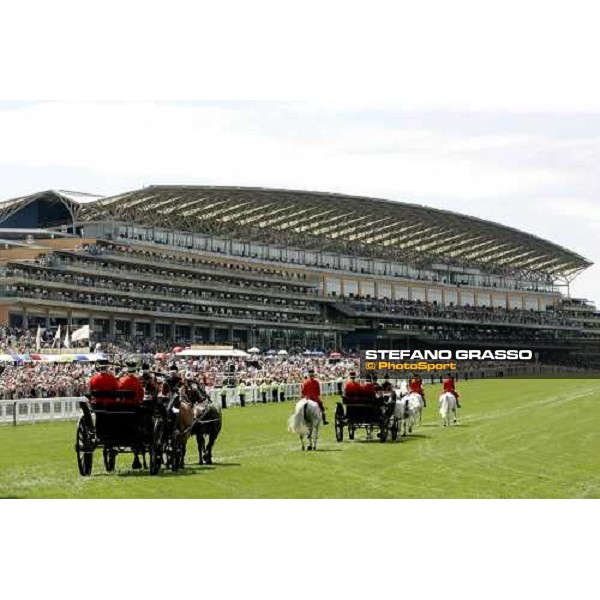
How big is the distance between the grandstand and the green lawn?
53744mm

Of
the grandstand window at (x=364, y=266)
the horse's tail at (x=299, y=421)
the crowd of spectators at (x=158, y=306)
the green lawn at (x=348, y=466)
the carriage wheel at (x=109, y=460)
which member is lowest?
the green lawn at (x=348, y=466)

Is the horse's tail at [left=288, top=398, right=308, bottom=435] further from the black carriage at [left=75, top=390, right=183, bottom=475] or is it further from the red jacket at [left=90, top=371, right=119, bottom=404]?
the red jacket at [left=90, top=371, right=119, bottom=404]

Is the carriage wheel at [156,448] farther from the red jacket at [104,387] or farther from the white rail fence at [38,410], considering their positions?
the white rail fence at [38,410]

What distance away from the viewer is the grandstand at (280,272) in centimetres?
9225

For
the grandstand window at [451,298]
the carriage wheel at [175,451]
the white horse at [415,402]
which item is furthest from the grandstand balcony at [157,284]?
the carriage wheel at [175,451]

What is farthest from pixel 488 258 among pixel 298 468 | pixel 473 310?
pixel 298 468

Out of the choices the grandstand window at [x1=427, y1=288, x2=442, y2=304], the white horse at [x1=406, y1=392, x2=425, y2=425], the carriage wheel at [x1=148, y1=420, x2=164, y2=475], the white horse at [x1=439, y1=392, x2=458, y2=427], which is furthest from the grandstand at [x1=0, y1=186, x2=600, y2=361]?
the carriage wheel at [x1=148, y1=420, x2=164, y2=475]

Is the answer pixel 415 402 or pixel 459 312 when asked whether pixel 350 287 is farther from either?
pixel 415 402

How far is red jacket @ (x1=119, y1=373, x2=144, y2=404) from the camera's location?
65.0 ft

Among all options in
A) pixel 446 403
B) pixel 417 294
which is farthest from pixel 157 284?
pixel 446 403

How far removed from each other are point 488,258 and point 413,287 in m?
16.8

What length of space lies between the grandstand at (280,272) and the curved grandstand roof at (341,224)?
18 centimetres

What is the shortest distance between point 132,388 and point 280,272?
9788cm

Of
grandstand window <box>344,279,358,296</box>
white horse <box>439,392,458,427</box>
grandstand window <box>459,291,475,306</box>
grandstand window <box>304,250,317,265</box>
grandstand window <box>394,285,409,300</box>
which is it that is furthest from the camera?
grandstand window <box>459,291,475,306</box>
